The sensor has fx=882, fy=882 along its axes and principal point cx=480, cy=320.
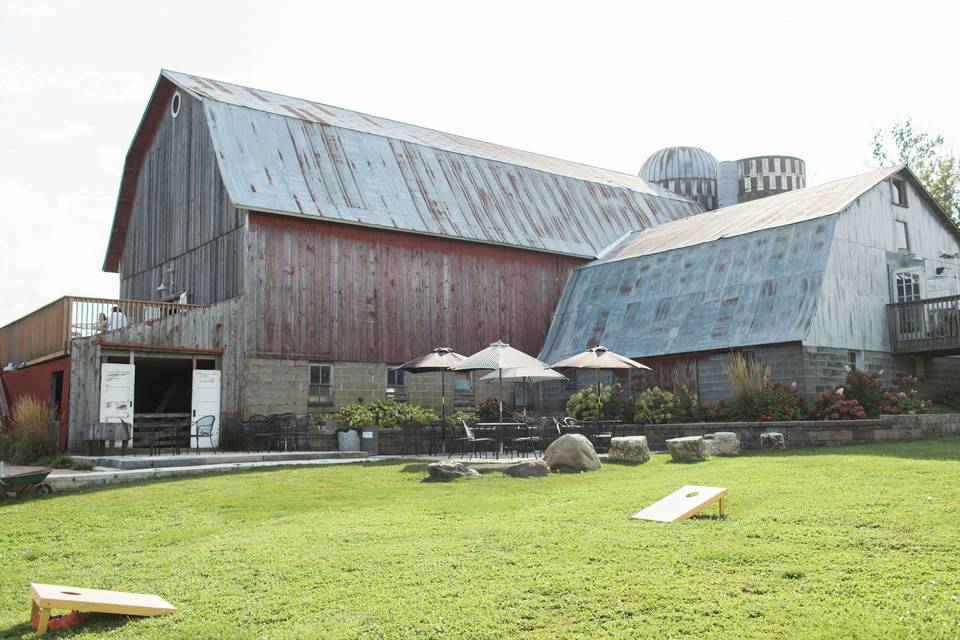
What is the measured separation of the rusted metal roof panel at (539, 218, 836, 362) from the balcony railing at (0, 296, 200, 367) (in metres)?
11.0

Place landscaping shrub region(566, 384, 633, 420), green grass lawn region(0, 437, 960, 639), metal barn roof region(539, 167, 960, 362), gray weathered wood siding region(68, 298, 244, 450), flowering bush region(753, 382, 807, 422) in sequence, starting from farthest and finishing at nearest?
metal barn roof region(539, 167, 960, 362) → landscaping shrub region(566, 384, 633, 420) → gray weathered wood siding region(68, 298, 244, 450) → flowering bush region(753, 382, 807, 422) → green grass lawn region(0, 437, 960, 639)

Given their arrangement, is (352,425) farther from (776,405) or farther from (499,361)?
(776,405)

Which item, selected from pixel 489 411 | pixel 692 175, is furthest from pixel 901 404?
pixel 692 175

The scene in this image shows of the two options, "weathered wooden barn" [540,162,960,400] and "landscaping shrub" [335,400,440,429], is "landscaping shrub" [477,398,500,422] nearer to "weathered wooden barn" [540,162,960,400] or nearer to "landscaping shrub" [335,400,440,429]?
"landscaping shrub" [335,400,440,429]

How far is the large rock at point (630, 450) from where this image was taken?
47.6ft

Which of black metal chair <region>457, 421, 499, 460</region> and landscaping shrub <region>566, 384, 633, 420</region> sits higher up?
landscaping shrub <region>566, 384, 633, 420</region>

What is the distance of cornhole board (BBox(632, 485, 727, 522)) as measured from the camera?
27.5 feet

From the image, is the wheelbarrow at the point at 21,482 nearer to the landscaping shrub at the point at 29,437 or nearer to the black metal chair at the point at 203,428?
the landscaping shrub at the point at 29,437

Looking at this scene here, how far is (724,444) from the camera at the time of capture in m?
15.4

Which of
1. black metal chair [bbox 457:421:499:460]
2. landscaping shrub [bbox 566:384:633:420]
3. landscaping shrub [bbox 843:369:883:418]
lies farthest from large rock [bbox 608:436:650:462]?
landscaping shrub [bbox 843:369:883:418]

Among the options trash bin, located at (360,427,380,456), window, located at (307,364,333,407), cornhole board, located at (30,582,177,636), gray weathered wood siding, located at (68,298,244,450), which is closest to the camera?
cornhole board, located at (30,582,177,636)

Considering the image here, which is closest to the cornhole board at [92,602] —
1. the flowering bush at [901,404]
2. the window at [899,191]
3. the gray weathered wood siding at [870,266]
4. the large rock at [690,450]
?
the large rock at [690,450]

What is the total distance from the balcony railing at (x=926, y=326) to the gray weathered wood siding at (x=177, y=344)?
16144 mm

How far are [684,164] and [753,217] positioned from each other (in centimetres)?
1654
